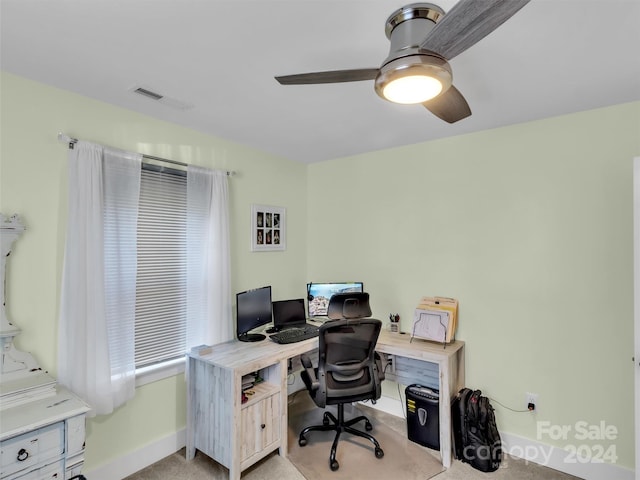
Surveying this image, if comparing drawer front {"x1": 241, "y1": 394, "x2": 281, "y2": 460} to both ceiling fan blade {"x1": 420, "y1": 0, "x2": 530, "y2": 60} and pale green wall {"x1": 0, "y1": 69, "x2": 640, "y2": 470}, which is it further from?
ceiling fan blade {"x1": 420, "y1": 0, "x2": 530, "y2": 60}

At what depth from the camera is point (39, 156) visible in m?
1.95

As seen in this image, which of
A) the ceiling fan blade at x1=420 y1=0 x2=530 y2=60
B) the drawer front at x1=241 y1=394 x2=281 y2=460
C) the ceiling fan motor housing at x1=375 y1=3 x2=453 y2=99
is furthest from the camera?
the drawer front at x1=241 y1=394 x2=281 y2=460

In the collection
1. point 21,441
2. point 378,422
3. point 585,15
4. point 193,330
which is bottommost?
point 378,422

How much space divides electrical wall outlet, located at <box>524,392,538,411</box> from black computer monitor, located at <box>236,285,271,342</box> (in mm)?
2070

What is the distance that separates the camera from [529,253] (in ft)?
8.30

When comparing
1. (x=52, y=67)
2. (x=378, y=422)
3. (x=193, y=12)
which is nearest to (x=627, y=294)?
(x=378, y=422)

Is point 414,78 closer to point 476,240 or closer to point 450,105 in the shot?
point 450,105

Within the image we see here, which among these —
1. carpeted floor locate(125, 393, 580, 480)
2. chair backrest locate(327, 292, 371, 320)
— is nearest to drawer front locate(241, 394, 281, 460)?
carpeted floor locate(125, 393, 580, 480)

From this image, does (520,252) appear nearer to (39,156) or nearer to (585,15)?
(585,15)

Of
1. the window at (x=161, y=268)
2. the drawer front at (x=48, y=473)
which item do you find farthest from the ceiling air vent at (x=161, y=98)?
the drawer front at (x=48, y=473)

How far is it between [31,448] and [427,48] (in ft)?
7.47

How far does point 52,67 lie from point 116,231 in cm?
96

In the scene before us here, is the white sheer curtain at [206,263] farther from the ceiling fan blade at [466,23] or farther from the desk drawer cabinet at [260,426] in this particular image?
the ceiling fan blade at [466,23]

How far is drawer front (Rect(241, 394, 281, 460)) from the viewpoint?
7.50 ft
